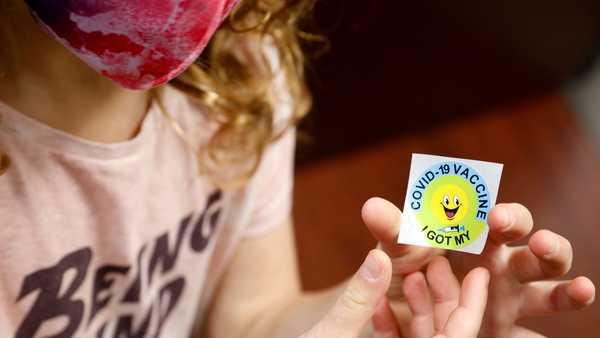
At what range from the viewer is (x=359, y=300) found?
526mm

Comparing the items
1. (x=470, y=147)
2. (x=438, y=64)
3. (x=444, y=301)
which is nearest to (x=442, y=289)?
(x=444, y=301)

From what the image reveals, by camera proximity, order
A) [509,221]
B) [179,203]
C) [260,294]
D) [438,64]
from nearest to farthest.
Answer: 1. [509,221]
2. [179,203]
3. [260,294]
4. [438,64]

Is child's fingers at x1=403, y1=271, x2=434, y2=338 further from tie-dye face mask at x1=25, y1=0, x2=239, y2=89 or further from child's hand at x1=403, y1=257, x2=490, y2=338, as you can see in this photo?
tie-dye face mask at x1=25, y1=0, x2=239, y2=89

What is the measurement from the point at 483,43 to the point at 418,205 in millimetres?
1259

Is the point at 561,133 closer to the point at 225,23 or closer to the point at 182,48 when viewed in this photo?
the point at 225,23

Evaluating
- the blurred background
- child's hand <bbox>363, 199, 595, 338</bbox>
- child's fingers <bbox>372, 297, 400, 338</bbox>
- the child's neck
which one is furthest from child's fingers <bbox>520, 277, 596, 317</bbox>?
the blurred background

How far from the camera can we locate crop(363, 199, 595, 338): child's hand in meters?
0.53

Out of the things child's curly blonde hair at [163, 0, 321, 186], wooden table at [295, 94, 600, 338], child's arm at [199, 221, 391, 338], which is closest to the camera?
child's curly blonde hair at [163, 0, 321, 186]

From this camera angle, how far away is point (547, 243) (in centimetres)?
53

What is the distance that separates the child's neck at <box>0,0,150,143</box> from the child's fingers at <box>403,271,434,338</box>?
325mm

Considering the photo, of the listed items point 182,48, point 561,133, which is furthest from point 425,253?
point 561,133

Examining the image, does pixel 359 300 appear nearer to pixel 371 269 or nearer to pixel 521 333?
pixel 371 269

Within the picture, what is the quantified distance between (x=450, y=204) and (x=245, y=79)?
39 cm

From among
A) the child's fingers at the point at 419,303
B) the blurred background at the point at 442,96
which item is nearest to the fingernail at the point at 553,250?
the child's fingers at the point at 419,303
